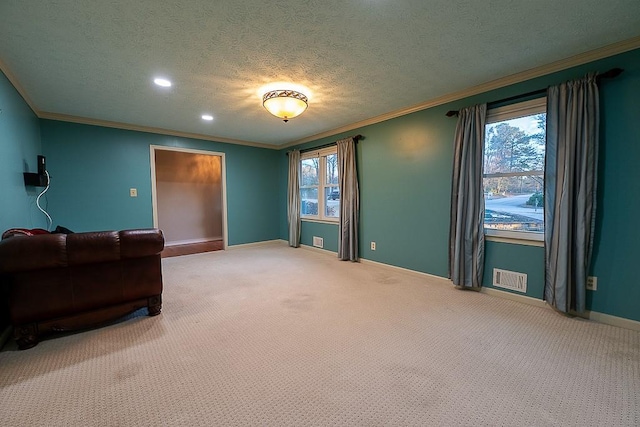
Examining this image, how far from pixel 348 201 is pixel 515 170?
2297 mm

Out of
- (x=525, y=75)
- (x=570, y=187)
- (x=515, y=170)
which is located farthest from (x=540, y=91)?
(x=570, y=187)

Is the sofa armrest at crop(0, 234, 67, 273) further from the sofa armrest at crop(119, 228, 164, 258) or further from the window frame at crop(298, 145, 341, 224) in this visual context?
the window frame at crop(298, 145, 341, 224)

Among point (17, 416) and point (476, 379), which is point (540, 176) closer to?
point (476, 379)

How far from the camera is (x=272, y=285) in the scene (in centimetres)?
323

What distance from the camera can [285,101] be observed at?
283cm

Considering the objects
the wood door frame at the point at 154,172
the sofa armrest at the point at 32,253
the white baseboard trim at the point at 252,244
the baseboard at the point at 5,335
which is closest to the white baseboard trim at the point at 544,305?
the white baseboard trim at the point at 252,244

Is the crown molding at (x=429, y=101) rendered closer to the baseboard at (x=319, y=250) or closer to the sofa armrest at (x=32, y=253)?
the sofa armrest at (x=32, y=253)

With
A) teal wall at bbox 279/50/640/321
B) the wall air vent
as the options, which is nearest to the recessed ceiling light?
A: teal wall at bbox 279/50/640/321

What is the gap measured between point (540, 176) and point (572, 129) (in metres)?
0.49

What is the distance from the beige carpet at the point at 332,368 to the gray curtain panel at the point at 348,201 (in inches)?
64.7

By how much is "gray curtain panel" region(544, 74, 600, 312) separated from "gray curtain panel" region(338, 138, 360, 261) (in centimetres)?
242

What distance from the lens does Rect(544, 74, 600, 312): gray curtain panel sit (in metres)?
2.21

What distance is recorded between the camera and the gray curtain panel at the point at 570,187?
7.23 feet

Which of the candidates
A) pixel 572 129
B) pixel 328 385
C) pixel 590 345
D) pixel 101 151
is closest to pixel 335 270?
pixel 328 385
